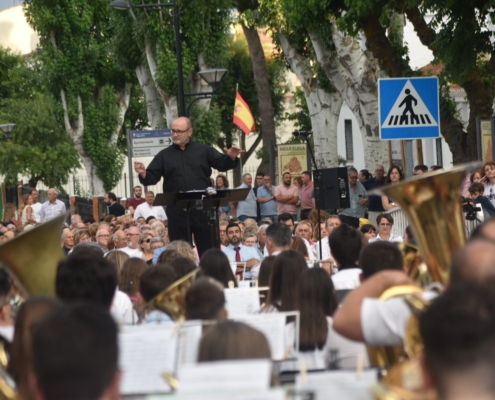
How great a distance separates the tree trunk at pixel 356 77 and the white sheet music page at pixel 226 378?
17.6 m

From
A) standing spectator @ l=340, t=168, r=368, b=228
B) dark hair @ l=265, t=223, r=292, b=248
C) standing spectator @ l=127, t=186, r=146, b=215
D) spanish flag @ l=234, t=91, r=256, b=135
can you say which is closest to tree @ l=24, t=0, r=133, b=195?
spanish flag @ l=234, t=91, r=256, b=135

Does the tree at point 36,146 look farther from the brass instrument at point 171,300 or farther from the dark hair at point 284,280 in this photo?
the brass instrument at point 171,300

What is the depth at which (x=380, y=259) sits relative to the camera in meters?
5.36

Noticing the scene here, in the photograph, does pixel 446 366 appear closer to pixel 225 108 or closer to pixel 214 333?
pixel 214 333

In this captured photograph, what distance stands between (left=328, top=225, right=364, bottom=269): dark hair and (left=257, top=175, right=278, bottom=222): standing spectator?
40.7 ft

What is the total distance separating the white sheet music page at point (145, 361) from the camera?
157 inches

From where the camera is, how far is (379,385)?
303 centimetres

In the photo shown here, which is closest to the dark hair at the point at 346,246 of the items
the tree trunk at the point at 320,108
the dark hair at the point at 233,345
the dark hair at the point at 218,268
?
the dark hair at the point at 218,268

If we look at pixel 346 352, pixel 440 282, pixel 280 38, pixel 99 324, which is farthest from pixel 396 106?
pixel 280 38

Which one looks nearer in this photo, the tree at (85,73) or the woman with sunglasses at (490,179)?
the woman with sunglasses at (490,179)

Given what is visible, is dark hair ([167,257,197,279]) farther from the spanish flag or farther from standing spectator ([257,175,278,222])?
the spanish flag

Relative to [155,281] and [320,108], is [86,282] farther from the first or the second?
[320,108]

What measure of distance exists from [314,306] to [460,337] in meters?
2.83

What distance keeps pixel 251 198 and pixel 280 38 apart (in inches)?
304
